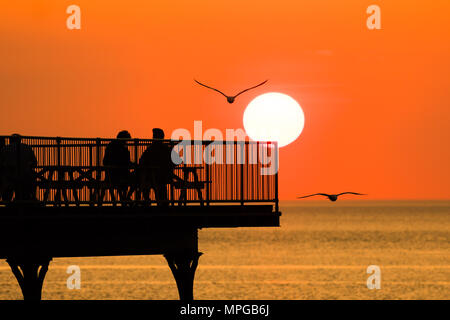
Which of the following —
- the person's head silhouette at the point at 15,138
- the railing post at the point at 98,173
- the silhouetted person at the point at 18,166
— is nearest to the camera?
the person's head silhouette at the point at 15,138

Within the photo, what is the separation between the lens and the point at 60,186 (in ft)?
76.3

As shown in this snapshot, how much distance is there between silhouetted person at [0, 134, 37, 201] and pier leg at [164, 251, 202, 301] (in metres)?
6.54

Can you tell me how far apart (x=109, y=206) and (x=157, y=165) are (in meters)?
1.63

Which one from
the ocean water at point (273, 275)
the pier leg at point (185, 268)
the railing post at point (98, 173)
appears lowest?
the ocean water at point (273, 275)

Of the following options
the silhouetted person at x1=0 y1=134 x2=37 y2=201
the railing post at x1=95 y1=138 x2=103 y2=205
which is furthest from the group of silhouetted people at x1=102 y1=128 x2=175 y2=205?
the silhouetted person at x1=0 y1=134 x2=37 y2=201

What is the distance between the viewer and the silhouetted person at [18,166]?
22.2 metres

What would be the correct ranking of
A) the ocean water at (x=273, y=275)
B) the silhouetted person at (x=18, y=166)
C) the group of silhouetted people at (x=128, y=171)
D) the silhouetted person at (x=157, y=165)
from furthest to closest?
the ocean water at (x=273, y=275) < the silhouetted person at (x=157, y=165) < the group of silhouetted people at (x=128, y=171) < the silhouetted person at (x=18, y=166)

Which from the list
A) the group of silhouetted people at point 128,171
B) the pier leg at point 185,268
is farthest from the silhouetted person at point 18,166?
the pier leg at point 185,268

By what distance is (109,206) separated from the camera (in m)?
24.0

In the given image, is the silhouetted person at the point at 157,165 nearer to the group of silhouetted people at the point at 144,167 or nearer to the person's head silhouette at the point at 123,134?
the group of silhouetted people at the point at 144,167

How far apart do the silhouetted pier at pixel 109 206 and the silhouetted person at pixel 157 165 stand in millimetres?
146

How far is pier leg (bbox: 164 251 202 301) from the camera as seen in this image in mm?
28234

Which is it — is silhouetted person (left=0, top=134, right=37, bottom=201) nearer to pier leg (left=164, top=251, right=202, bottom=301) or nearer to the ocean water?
pier leg (left=164, top=251, right=202, bottom=301)
